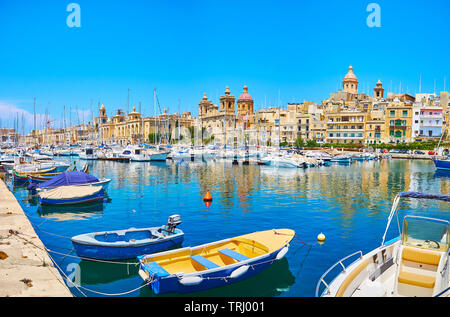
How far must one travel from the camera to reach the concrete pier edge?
26.3ft

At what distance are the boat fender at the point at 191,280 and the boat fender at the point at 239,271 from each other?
94 cm

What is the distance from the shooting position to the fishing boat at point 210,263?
30.0ft

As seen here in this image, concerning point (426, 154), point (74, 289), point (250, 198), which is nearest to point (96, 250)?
point (74, 289)

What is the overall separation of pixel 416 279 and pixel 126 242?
850cm

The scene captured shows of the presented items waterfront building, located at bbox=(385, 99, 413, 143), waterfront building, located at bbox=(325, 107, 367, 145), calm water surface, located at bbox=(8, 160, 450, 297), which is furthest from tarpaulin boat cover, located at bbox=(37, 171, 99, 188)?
waterfront building, located at bbox=(385, 99, 413, 143)

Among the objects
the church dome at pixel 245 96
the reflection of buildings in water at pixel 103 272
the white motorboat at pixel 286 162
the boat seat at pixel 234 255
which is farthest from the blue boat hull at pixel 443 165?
the church dome at pixel 245 96

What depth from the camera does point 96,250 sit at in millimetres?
11656

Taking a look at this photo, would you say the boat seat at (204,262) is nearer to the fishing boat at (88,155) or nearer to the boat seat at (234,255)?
the boat seat at (234,255)

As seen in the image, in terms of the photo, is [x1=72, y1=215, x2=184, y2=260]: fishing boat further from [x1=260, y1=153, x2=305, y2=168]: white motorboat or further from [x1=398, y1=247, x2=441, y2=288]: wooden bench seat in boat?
[x1=260, y1=153, x2=305, y2=168]: white motorboat

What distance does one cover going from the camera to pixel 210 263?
997 centimetres
